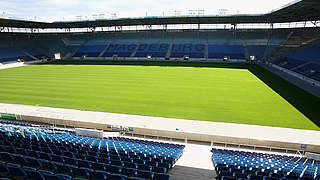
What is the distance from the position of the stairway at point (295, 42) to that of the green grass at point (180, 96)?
606 inches

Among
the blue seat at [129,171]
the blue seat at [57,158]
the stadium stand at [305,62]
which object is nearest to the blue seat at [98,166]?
the blue seat at [129,171]

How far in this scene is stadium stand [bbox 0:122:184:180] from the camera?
5.66 metres

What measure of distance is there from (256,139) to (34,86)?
26.2m

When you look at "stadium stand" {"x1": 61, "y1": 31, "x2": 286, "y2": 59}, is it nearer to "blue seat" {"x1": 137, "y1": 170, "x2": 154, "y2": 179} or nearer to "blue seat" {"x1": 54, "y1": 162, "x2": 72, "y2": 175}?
"blue seat" {"x1": 137, "y1": 170, "x2": 154, "y2": 179}

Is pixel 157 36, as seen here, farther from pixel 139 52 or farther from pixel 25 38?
pixel 25 38

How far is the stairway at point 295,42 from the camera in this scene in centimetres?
4000

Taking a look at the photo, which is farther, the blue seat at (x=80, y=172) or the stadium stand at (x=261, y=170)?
the stadium stand at (x=261, y=170)

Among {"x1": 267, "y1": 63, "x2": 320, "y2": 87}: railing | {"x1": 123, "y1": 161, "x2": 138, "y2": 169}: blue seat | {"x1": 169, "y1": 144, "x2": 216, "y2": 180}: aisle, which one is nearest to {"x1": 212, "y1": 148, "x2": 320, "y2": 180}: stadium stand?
{"x1": 169, "y1": 144, "x2": 216, "y2": 180}: aisle

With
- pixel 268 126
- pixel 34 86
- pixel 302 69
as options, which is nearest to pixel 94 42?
pixel 34 86

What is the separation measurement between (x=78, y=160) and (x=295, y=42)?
50.8 metres

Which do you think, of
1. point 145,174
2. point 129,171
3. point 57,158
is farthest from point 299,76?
point 57,158

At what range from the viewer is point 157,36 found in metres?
59.6

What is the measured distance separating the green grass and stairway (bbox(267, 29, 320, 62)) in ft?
50.5

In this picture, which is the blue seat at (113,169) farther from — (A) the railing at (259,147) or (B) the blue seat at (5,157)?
(A) the railing at (259,147)
